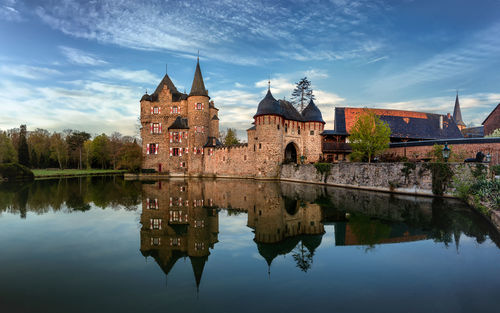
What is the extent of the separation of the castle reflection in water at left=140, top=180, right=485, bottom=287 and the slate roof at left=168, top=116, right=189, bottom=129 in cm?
2276

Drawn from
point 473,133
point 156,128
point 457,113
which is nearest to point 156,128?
point 156,128

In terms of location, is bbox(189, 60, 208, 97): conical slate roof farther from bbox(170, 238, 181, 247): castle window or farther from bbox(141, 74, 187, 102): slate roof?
bbox(170, 238, 181, 247): castle window

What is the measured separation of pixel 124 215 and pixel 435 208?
13882 mm

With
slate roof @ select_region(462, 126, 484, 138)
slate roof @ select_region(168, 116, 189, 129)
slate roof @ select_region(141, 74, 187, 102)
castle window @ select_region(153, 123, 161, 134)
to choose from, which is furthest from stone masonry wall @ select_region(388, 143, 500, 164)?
castle window @ select_region(153, 123, 161, 134)

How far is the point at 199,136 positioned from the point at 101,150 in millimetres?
29041

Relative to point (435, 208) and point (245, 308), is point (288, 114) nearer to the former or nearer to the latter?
point (435, 208)

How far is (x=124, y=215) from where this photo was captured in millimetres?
10719

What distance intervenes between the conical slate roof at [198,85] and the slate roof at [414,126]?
739 inches

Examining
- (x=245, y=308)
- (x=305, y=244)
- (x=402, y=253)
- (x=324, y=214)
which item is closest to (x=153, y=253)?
(x=245, y=308)

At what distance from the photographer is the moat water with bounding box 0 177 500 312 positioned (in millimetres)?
4109

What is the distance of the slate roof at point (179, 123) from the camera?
35.2 meters

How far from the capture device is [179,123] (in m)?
35.5

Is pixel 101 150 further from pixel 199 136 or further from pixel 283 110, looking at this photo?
pixel 283 110

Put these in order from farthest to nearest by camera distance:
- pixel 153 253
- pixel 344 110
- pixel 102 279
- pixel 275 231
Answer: pixel 344 110, pixel 275 231, pixel 153 253, pixel 102 279
